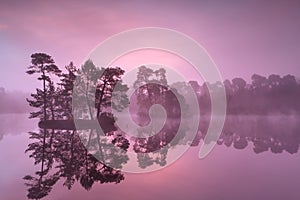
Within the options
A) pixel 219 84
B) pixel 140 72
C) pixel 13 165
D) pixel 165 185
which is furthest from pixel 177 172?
pixel 219 84

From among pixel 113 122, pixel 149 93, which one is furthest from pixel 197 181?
pixel 149 93

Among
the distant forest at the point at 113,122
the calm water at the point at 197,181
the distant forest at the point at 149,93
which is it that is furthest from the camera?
the distant forest at the point at 149,93

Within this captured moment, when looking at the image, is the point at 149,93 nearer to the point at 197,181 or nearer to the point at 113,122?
the point at 113,122

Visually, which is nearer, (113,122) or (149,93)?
(113,122)

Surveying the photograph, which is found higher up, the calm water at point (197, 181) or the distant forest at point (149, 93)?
the distant forest at point (149, 93)

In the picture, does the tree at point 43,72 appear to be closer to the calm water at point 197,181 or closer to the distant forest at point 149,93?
the distant forest at point 149,93

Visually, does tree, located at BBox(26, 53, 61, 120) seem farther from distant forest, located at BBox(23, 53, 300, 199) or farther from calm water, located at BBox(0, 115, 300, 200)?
calm water, located at BBox(0, 115, 300, 200)

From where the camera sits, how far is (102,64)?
39344 mm

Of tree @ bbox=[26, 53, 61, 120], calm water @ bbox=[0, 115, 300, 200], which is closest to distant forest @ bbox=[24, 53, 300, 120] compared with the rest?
tree @ bbox=[26, 53, 61, 120]

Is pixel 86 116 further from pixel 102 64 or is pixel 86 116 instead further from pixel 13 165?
pixel 13 165

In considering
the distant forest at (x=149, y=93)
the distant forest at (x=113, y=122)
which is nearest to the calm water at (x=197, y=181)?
the distant forest at (x=113, y=122)

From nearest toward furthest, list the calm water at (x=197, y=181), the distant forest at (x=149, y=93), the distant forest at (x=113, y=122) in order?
the calm water at (x=197, y=181), the distant forest at (x=113, y=122), the distant forest at (x=149, y=93)

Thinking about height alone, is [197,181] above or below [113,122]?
below

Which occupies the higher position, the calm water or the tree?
the tree
